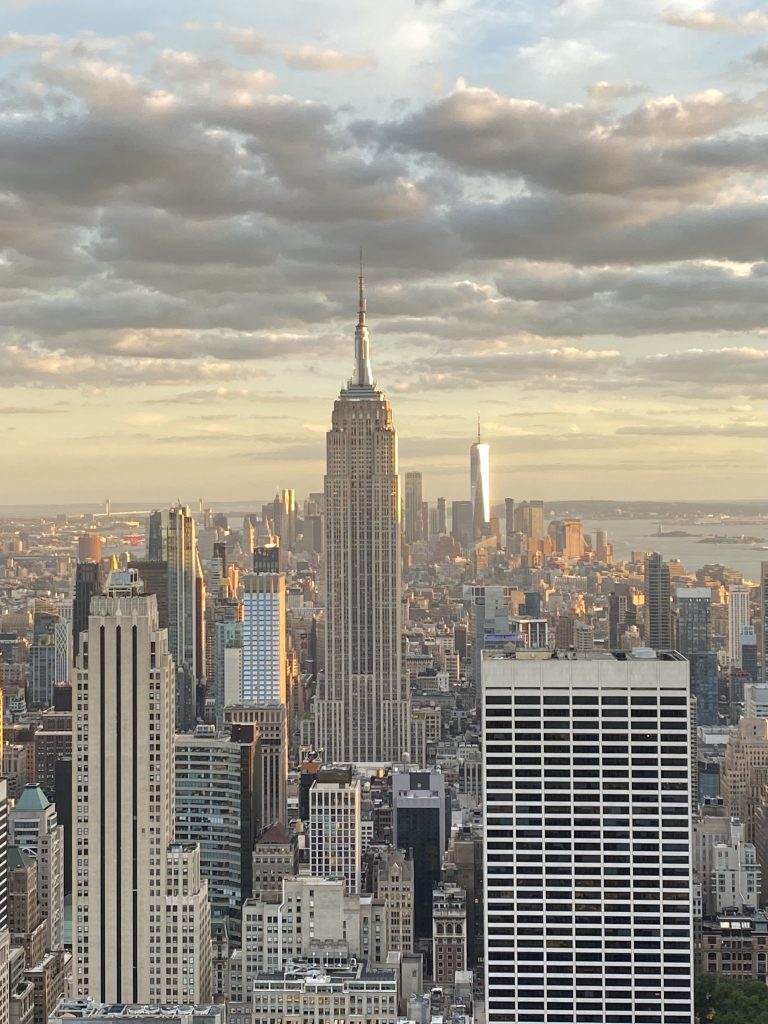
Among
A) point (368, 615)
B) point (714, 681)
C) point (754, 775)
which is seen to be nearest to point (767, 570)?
point (714, 681)

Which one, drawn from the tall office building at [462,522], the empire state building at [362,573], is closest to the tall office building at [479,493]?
the tall office building at [462,522]

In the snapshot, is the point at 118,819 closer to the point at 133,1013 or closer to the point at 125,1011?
the point at 125,1011

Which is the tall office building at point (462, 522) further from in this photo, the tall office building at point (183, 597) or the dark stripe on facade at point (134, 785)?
the dark stripe on facade at point (134, 785)

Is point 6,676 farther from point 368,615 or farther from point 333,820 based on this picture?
point 368,615

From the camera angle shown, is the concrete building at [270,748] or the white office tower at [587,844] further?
the concrete building at [270,748]

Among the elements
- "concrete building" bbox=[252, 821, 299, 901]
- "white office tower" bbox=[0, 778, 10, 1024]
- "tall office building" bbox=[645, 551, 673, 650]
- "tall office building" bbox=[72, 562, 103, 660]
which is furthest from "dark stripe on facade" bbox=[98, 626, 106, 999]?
"tall office building" bbox=[645, 551, 673, 650]

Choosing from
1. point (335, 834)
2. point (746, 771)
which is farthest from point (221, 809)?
point (746, 771)
